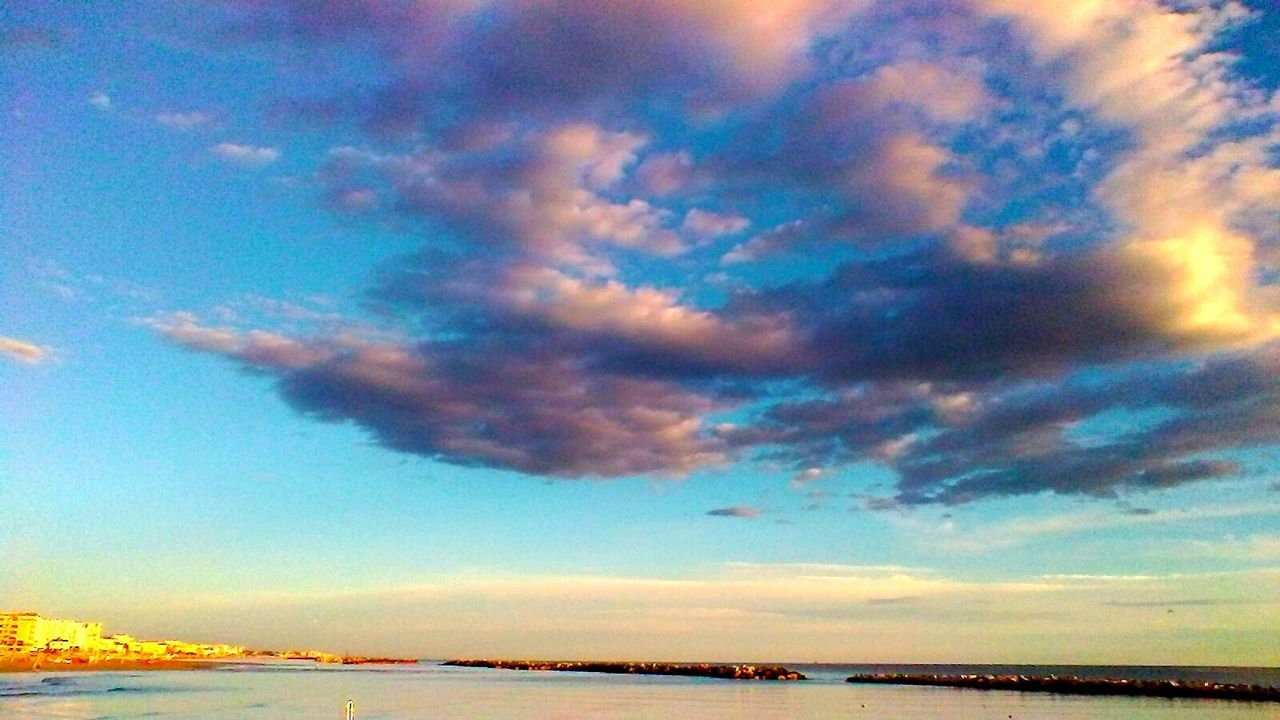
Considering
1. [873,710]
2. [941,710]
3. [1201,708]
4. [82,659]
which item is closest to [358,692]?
[873,710]

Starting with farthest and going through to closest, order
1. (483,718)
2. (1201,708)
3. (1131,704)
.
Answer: (1131,704), (1201,708), (483,718)

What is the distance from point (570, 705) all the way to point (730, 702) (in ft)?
46.1

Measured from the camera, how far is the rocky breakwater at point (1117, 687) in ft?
224

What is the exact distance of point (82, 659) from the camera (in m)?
156

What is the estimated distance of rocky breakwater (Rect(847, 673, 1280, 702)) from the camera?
68.2m

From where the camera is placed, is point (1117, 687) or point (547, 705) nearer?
point (547, 705)

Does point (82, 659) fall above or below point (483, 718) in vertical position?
below

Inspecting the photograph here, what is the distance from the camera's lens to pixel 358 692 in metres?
71.6

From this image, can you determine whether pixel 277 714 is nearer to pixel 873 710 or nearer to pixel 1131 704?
pixel 873 710

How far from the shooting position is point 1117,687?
7700cm

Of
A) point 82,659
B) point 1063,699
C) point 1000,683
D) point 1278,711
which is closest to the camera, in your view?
point 1278,711

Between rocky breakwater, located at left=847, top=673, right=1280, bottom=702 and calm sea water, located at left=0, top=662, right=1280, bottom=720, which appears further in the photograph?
rocky breakwater, located at left=847, top=673, right=1280, bottom=702

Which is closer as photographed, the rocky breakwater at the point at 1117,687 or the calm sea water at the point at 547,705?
the calm sea water at the point at 547,705

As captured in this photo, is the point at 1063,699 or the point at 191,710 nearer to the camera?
the point at 191,710
